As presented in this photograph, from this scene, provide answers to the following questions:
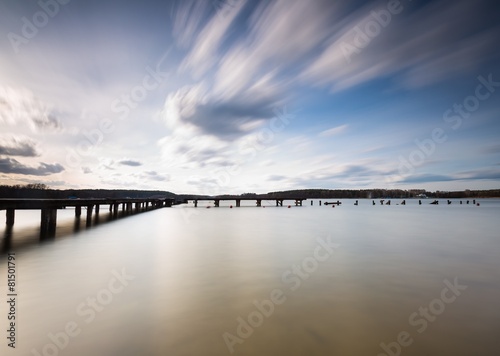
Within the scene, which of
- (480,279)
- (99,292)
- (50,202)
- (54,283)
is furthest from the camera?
(50,202)

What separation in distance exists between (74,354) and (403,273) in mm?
11137

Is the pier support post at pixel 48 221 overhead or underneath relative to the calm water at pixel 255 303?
overhead

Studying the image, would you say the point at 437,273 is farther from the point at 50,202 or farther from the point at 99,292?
the point at 50,202

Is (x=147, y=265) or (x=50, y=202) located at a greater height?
(x=50, y=202)

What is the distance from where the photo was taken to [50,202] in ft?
74.2

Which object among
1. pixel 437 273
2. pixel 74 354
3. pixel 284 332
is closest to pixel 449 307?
pixel 437 273

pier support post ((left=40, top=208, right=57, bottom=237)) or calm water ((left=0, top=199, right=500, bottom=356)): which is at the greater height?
pier support post ((left=40, top=208, right=57, bottom=237))

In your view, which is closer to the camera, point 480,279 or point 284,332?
point 284,332

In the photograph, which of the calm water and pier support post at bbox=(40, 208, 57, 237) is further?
pier support post at bbox=(40, 208, 57, 237)

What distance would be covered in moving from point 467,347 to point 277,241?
14.3 meters

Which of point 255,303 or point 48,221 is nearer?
point 255,303

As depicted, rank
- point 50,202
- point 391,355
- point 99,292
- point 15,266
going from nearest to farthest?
point 391,355, point 99,292, point 15,266, point 50,202

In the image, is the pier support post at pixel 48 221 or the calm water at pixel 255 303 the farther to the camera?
the pier support post at pixel 48 221

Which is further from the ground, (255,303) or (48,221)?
(48,221)
